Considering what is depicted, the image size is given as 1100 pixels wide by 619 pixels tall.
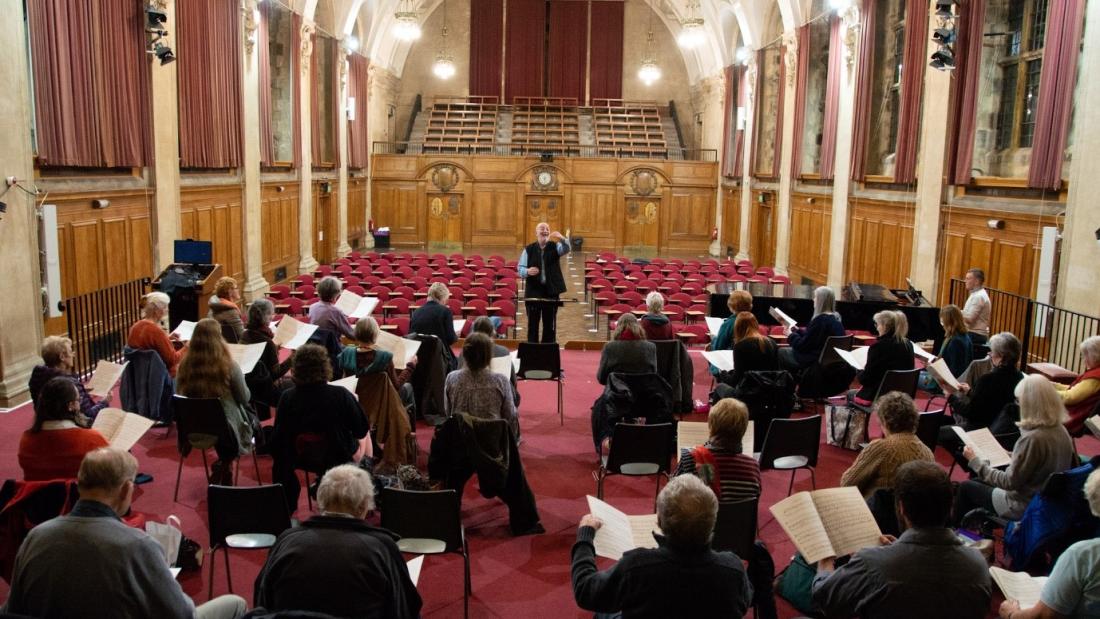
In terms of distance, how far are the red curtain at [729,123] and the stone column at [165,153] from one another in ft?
55.6

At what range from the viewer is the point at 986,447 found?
5320mm

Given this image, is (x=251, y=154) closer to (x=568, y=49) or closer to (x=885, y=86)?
(x=885, y=86)

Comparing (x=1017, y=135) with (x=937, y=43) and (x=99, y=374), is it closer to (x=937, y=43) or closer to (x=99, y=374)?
(x=937, y=43)

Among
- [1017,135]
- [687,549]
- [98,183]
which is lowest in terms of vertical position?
→ [687,549]

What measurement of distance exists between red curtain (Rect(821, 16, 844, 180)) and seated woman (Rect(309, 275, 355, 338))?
489 inches

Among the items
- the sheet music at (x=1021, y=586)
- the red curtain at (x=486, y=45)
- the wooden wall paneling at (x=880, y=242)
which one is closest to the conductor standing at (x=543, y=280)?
→ the wooden wall paneling at (x=880, y=242)

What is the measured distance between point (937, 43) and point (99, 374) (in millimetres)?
11633

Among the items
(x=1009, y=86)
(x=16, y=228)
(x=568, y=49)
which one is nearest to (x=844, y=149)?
(x=1009, y=86)

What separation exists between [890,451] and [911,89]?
11067 mm

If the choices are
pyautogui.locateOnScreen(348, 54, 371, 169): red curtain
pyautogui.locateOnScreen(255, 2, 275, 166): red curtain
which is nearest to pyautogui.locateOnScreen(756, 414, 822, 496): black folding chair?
pyautogui.locateOnScreen(255, 2, 275, 166): red curtain

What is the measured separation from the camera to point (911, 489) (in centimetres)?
317

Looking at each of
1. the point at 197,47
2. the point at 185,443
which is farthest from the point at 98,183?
the point at 185,443

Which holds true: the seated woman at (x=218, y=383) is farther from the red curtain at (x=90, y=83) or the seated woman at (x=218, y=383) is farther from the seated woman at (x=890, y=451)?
the red curtain at (x=90, y=83)

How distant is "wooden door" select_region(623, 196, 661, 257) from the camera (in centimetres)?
2744
